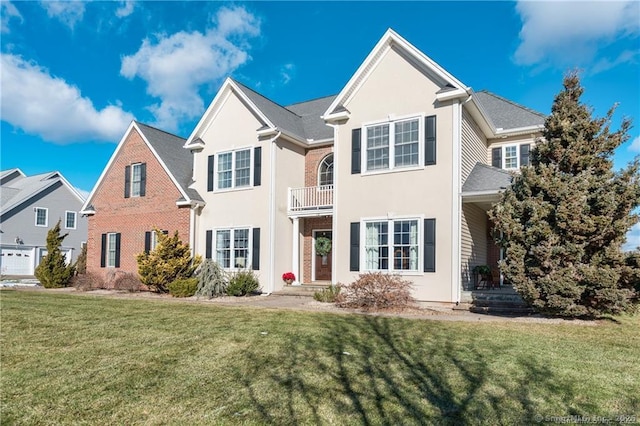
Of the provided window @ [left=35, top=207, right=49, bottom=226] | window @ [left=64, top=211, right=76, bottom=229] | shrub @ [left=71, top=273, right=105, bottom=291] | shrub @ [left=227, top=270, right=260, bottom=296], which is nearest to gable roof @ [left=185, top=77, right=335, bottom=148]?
shrub @ [left=227, top=270, right=260, bottom=296]

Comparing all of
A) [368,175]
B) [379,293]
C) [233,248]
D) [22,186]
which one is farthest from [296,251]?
[22,186]

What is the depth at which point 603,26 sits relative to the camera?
45.0 feet

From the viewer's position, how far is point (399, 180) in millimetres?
13992

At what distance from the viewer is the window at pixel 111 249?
2009 centimetres

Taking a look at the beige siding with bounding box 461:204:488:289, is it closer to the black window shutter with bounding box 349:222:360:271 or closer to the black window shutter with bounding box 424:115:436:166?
the black window shutter with bounding box 424:115:436:166

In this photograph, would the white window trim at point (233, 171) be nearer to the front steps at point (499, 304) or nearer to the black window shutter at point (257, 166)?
the black window shutter at point (257, 166)

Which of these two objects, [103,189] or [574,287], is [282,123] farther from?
[574,287]

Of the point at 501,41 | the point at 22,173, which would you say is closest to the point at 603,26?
the point at 501,41

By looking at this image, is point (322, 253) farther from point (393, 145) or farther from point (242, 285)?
point (393, 145)

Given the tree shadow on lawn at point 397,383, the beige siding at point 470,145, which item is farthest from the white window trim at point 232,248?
the tree shadow on lawn at point 397,383

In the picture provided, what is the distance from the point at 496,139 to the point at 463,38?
4533 millimetres

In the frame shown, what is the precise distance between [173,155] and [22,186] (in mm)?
24116

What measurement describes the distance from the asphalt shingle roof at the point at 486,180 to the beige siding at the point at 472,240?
831 mm

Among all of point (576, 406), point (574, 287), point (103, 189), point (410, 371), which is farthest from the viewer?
point (103, 189)
